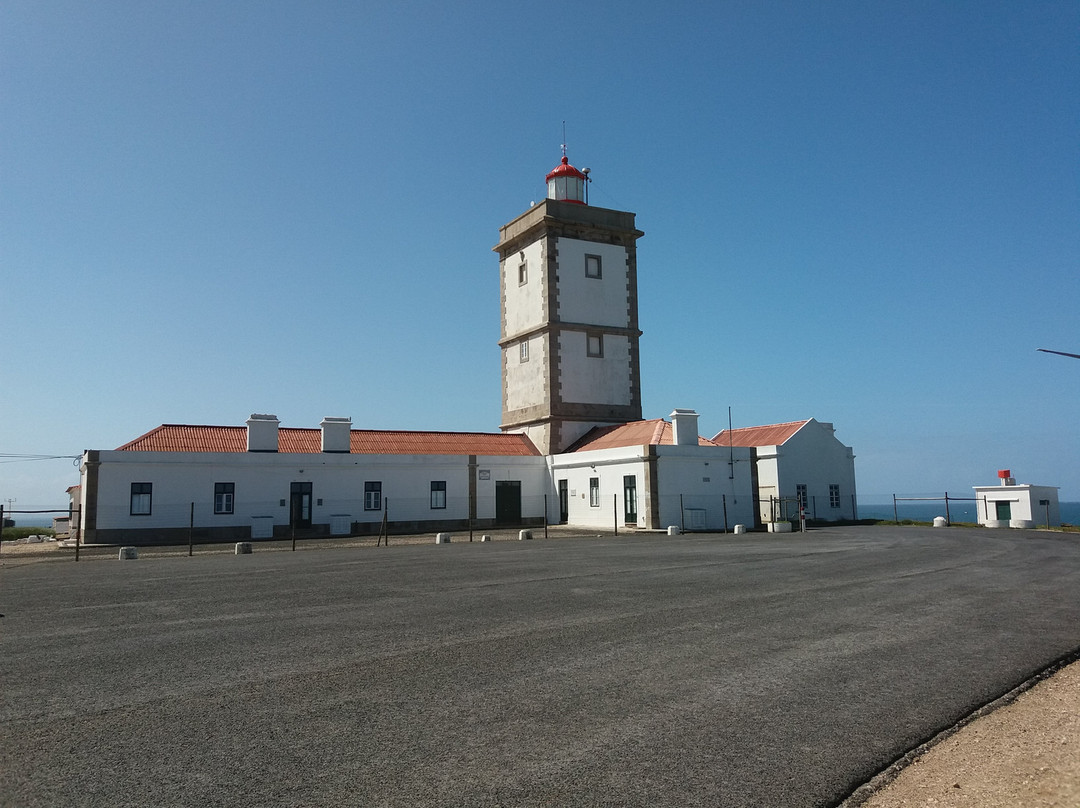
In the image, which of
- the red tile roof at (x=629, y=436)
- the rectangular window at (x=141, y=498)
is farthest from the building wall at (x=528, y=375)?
the rectangular window at (x=141, y=498)

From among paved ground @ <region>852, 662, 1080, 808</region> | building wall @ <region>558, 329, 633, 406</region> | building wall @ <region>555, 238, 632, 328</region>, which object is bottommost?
paved ground @ <region>852, 662, 1080, 808</region>

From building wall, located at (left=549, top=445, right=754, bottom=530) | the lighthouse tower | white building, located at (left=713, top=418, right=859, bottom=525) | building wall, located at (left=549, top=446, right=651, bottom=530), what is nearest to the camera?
building wall, located at (left=549, top=445, right=754, bottom=530)

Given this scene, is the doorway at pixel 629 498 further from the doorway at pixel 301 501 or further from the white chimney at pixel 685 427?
the doorway at pixel 301 501

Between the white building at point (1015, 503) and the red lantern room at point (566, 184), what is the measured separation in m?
24.5

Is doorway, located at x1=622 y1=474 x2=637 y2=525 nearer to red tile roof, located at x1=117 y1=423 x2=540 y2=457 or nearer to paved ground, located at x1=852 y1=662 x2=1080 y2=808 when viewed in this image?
red tile roof, located at x1=117 y1=423 x2=540 y2=457

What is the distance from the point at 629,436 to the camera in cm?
3516

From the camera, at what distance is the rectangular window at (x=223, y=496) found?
2995 centimetres

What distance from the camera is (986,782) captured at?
4.48 meters

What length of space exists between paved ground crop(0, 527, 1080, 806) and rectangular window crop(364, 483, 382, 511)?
1931 cm

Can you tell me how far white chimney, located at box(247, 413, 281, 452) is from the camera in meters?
31.6

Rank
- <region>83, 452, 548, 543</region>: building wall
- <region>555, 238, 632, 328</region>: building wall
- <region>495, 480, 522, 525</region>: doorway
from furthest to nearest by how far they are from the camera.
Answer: <region>555, 238, 632, 328</region>: building wall
<region>495, 480, 522, 525</region>: doorway
<region>83, 452, 548, 543</region>: building wall

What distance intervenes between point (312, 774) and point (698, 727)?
2.51 metres

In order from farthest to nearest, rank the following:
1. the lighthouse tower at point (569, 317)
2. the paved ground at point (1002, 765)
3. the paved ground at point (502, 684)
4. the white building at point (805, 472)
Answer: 1. the lighthouse tower at point (569, 317)
2. the white building at point (805, 472)
3. the paved ground at point (502, 684)
4. the paved ground at point (1002, 765)

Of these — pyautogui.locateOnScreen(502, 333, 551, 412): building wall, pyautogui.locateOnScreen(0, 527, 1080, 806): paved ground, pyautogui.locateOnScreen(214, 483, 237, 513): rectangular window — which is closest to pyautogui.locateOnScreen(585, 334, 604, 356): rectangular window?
pyautogui.locateOnScreen(502, 333, 551, 412): building wall
